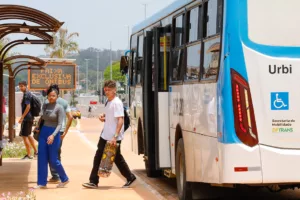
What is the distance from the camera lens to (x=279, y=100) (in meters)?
10.3

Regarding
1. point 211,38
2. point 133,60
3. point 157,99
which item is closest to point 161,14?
point 157,99

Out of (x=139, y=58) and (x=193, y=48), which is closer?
(x=193, y=48)

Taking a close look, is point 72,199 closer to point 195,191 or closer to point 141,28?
point 195,191

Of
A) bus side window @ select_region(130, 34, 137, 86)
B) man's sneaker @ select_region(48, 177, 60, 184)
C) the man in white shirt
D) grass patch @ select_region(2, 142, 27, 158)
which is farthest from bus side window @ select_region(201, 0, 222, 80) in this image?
grass patch @ select_region(2, 142, 27, 158)

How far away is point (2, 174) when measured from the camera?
1775cm

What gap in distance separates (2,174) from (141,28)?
4072 millimetres

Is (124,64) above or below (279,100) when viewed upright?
above

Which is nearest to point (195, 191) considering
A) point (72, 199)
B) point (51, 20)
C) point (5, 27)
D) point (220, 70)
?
point (72, 199)

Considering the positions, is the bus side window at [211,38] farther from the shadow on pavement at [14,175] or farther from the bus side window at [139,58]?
the bus side window at [139,58]

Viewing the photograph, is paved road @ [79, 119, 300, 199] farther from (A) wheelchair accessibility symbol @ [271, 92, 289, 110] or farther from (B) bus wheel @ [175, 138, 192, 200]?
(A) wheelchair accessibility symbol @ [271, 92, 289, 110]

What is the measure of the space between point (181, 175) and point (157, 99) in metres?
1.94

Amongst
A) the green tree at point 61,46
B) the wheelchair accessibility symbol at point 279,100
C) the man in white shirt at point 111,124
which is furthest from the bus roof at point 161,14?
the green tree at point 61,46

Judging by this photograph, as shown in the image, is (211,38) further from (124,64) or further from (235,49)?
(124,64)

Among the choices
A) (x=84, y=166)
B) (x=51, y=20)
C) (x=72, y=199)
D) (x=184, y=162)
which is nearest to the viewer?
(x=184, y=162)
